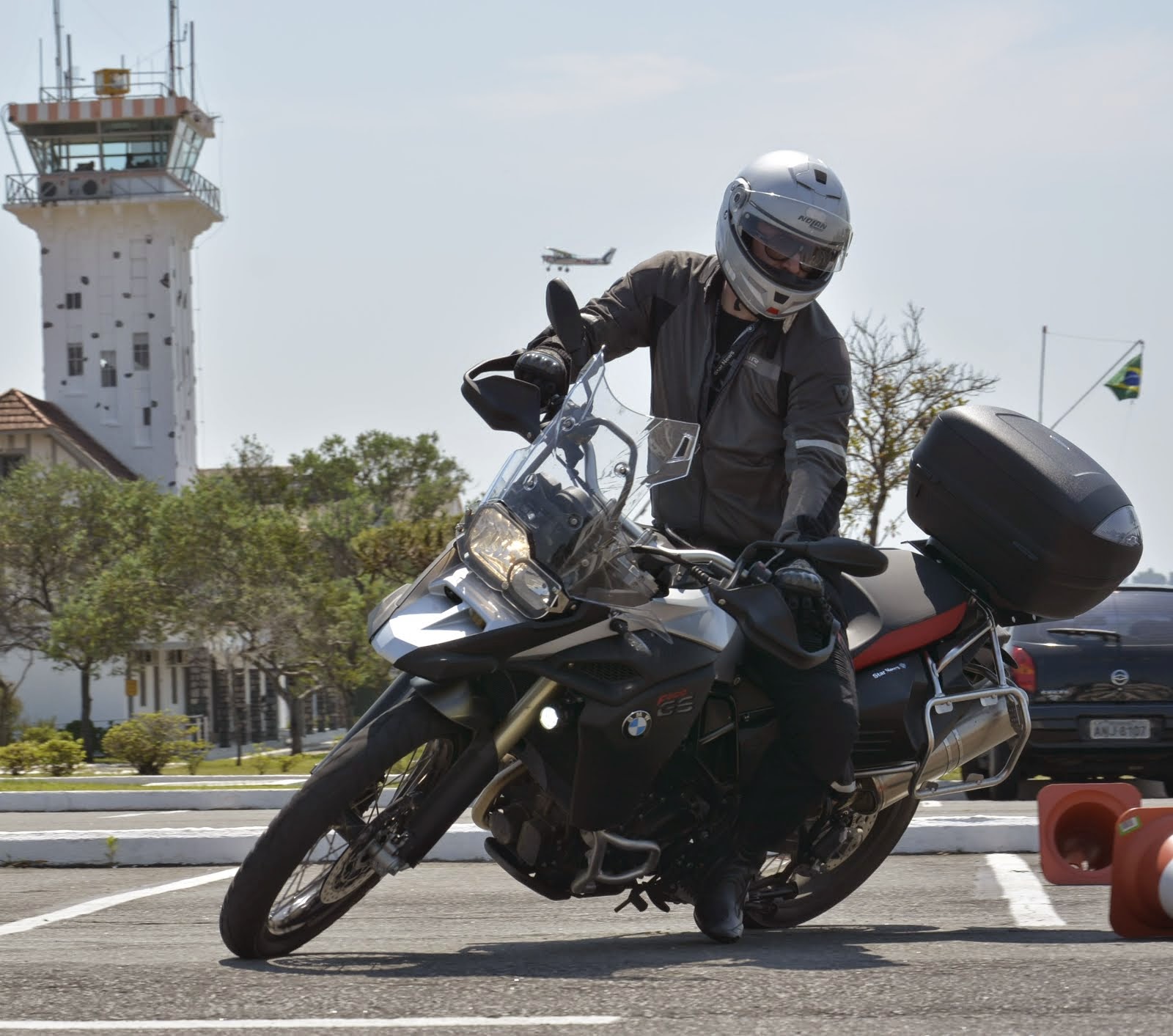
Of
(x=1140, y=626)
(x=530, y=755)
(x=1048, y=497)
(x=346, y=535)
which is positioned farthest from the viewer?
(x=346, y=535)

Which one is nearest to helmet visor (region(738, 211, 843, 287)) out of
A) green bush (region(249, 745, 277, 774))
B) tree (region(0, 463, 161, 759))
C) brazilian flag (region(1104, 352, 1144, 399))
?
green bush (region(249, 745, 277, 774))

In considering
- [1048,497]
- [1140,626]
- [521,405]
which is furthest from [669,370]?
[1140,626]

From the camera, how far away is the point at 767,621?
4637 mm

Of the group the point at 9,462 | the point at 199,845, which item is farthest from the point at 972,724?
the point at 9,462

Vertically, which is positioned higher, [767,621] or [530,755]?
[767,621]

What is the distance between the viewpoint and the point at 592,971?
14.0 ft

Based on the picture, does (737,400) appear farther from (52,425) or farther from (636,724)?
(52,425)

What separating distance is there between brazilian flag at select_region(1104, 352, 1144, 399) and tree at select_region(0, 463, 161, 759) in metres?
29.1

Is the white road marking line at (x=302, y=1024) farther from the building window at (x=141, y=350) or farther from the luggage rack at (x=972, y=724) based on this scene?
the building window at (x=141, y=350)

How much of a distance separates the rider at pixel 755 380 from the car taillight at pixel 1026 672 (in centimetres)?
646

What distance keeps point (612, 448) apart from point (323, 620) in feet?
159

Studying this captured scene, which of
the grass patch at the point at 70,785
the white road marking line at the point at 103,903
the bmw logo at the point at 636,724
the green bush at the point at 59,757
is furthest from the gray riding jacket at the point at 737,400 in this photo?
the green bush at the point at 59,757

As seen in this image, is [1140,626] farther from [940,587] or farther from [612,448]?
[612,448]

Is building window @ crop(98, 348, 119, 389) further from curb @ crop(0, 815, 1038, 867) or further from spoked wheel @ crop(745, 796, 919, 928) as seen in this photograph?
spoked wheel @ crop(745, 796, 919, 928)
